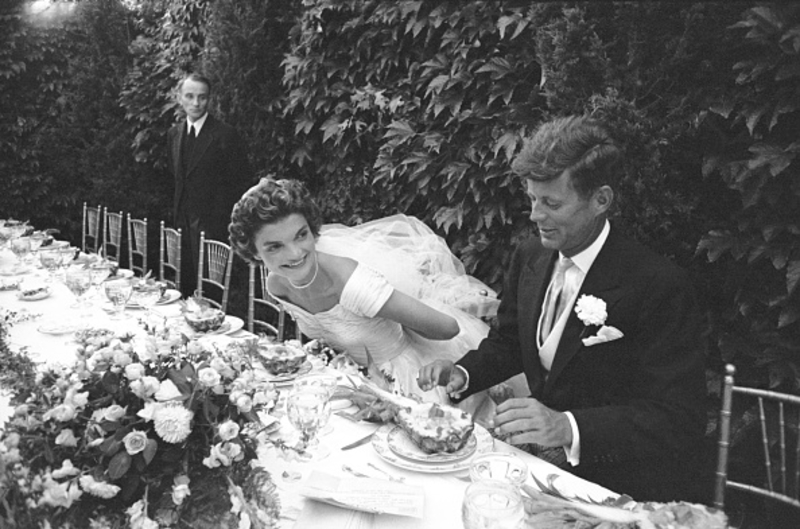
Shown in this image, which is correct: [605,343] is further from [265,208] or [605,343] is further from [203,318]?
[203,318]

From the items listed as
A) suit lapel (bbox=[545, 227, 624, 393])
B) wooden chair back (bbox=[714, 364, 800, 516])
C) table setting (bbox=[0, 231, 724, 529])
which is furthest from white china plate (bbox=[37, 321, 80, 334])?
wooden chair back (bbox=[714, 364, 800, 516])

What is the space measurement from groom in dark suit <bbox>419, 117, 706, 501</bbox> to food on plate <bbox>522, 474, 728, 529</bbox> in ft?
1.05

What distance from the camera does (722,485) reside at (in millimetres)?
1630

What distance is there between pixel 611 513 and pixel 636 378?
2.43ft

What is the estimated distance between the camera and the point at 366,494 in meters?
1.38

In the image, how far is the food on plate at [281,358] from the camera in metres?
2.12

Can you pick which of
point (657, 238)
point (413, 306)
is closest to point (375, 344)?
point (413, 306)

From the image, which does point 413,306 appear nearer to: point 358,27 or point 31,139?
point 358,27

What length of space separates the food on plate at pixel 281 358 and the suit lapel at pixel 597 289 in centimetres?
86

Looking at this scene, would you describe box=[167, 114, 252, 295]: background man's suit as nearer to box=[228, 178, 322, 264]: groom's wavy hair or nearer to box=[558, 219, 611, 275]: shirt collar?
box=[228, 178, 322, 264]: groom's wavy hair

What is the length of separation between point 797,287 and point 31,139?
24.9 feet

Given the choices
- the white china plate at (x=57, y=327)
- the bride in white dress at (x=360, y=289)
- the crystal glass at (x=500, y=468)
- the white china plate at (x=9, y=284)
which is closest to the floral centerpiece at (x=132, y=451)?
the crystal glass at (x=500, y=468)

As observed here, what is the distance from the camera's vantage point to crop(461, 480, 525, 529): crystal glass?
1188mm

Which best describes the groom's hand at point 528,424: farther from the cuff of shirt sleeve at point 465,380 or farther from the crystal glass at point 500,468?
the cuff of shirt sleeve at point 465,380
